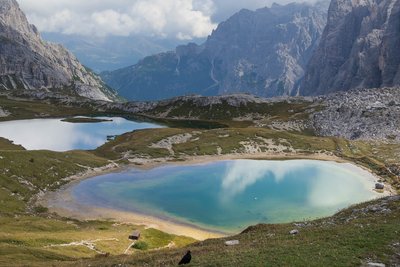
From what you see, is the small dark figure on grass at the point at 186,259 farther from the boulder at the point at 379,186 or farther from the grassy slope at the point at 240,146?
the grassy slope at the point at 240,146

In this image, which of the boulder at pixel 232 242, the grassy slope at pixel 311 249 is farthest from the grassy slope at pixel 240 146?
the boulder at pixel 232 242

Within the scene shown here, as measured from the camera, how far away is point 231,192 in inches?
4013

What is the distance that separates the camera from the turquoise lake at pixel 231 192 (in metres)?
86.8

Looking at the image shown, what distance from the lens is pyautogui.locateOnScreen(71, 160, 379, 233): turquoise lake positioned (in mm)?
86750

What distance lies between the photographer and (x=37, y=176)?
10219 centimetres

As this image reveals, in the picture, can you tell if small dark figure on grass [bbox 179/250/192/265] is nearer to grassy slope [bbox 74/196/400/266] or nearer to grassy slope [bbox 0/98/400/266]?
grassy slope [bbox 74/196/400/266]

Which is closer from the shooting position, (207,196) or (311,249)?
(311,249)

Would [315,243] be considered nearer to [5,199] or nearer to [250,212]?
[250,212]

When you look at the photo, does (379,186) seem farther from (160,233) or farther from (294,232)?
(294,232)

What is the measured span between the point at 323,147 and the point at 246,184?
2274 inches

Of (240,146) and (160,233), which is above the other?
(240,146)

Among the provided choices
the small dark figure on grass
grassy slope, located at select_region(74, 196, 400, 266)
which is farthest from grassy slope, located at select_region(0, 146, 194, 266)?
the small dark figure on grass

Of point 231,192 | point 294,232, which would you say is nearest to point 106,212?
point 231,192

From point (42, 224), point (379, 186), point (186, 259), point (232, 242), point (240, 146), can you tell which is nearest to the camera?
point (186, 259)
